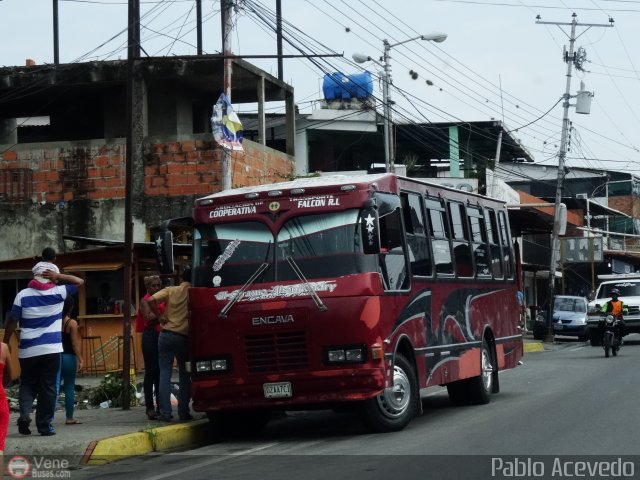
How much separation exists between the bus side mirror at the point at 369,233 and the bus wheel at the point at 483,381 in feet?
15.3

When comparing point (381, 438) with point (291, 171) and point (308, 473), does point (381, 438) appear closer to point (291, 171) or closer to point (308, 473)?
point (308, 473)

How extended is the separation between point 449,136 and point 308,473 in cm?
4178

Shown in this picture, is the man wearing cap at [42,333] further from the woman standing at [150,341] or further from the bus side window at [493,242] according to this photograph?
the bus side window at [493,242]

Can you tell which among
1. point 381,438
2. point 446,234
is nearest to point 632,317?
point 446,234

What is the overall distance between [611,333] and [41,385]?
18.9 metres

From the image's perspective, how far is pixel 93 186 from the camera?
2684 centimetres

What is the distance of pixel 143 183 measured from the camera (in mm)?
26609

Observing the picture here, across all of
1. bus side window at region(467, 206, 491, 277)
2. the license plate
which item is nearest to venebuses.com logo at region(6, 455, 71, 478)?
the license plate

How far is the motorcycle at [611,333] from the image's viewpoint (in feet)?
92.0

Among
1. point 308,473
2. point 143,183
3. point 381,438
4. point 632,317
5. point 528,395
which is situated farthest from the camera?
point 632,317

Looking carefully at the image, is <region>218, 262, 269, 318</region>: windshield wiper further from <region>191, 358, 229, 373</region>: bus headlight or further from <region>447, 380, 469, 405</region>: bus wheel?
<region>447, 380, 469, 405</region>: bus wheel

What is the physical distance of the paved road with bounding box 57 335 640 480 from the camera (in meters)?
10.0

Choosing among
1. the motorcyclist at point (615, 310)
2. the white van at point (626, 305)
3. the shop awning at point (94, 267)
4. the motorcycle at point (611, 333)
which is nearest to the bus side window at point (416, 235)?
the shop awning at point (94, 267)

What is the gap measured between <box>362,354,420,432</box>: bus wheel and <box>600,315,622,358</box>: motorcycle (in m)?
15.7
